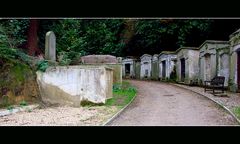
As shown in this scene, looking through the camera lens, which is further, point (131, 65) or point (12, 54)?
point (131, 65)

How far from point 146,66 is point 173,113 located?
59.1 ft

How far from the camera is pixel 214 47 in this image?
18.5 m

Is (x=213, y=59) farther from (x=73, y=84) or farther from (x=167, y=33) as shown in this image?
(x=73, y=84)

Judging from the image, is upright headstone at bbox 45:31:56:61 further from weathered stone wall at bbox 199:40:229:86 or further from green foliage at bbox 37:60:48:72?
weathered stone wall at bbox 199:40:229:86

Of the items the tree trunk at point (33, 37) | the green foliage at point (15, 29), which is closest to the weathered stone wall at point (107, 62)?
the tree trunk at point (33, 37)

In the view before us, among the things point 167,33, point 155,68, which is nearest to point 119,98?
point 167,33

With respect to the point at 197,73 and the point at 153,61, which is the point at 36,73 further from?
the point at 153,61

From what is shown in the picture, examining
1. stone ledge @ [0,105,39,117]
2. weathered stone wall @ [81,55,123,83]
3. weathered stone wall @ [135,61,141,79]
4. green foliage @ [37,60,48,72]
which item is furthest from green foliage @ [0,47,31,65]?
weathered stone wall @ [135,61,141,79]

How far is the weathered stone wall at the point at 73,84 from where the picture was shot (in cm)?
1279

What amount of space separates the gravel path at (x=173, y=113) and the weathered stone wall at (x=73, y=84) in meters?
1.42

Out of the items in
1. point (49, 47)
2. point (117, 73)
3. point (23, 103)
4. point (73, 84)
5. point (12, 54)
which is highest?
point (49, 47)

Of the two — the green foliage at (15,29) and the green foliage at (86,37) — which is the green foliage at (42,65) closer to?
the green foliage at (15,29)

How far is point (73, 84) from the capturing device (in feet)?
42.5

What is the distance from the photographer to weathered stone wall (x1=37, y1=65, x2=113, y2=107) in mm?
12789
